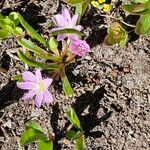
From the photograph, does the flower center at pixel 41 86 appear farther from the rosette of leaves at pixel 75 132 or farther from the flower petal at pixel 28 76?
the rosette of leaves at pixel 75 132

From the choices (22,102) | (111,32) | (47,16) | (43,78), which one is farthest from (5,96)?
(111,32)

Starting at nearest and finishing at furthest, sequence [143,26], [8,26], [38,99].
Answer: [143,26] → [38,99] → [8,26]

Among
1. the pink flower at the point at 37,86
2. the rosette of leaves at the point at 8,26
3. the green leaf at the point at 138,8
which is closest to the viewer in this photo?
the green leaf at the point at 138,8

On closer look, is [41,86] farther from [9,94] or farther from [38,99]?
[9,94]

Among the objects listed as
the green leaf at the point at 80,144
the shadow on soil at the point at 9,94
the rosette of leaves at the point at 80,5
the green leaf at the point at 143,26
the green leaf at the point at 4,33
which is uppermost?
the rosette of leaves at the point at 80,5

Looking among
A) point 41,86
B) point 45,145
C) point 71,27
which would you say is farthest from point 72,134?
point 71,27

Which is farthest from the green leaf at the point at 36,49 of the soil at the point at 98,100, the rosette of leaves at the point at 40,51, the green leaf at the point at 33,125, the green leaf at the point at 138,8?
the green leaf at the point at 138,8
